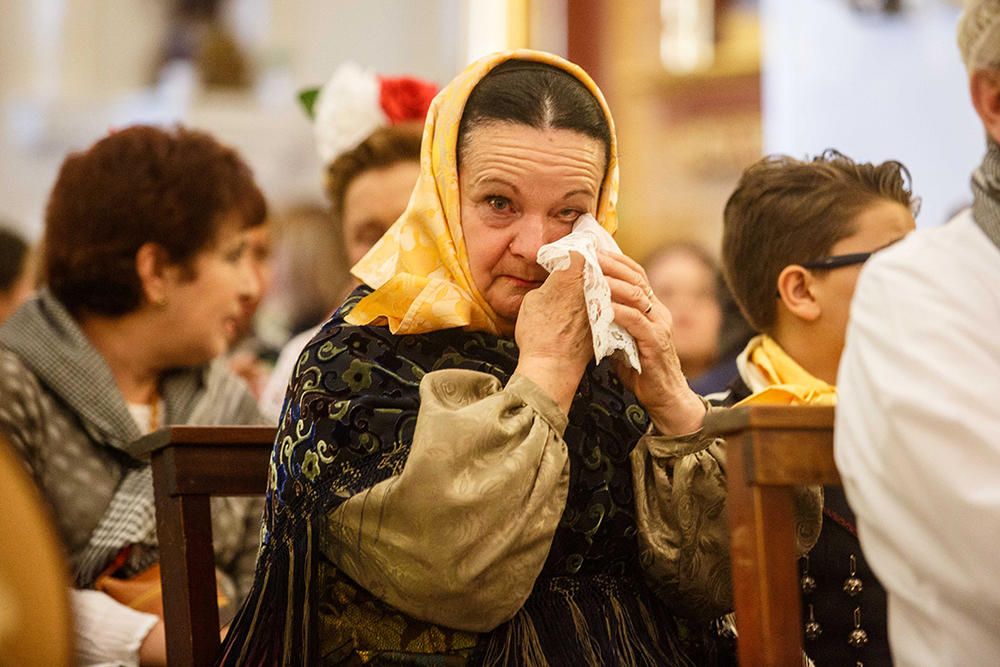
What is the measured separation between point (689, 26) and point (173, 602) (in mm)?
8037

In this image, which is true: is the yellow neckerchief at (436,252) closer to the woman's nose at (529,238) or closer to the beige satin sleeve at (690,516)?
the woman's nose at (529,238)

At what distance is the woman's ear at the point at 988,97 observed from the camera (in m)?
1.74

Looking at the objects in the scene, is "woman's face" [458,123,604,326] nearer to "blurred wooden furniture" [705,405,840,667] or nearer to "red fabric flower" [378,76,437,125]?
"blurred wooden furniture" [705,405,840,667]

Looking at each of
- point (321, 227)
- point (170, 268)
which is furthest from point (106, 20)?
point (170, 268)

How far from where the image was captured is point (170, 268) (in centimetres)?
315

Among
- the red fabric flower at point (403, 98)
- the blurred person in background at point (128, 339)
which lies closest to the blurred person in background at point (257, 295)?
the blurred person in background at point (128, 339)

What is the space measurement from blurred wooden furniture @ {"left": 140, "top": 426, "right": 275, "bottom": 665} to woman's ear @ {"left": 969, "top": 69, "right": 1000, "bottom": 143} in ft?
4.34

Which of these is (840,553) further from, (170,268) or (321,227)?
(321,227)

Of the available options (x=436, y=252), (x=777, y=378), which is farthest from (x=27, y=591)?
(x=777, y=378)

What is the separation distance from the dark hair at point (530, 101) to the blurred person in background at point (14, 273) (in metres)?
2.91

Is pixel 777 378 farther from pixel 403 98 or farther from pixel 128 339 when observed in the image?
pixel 403 98

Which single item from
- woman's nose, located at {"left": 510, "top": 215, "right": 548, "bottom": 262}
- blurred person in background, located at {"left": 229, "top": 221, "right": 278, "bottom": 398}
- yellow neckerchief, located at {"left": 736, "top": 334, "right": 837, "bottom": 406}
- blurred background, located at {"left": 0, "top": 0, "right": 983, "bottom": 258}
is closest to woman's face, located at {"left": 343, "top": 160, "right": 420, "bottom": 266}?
blurred person in background, located at {"left": 229, "top": 221, "right": 278, "bottom": 398}

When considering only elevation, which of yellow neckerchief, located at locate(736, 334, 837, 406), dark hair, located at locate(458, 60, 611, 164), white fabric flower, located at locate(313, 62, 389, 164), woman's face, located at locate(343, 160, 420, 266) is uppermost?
dark hair, located at locate(458, 60, 611, 164)

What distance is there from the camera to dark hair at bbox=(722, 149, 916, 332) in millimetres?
2561
